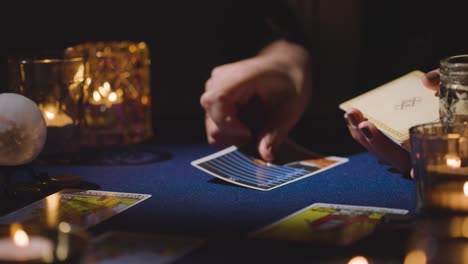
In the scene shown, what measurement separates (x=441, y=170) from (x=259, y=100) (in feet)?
2.48

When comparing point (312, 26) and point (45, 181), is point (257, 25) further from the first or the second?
point (45, 181)

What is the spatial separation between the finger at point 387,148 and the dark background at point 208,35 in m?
0.82

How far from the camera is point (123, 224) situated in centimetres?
96

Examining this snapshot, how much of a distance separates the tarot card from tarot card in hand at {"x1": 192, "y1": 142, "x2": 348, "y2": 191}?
309 mm

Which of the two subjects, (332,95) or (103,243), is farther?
(332,95)

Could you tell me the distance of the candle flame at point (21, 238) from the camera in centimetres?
68

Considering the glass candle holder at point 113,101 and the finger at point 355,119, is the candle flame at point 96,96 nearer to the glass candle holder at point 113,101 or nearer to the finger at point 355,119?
the glass candle holder at point 113,101

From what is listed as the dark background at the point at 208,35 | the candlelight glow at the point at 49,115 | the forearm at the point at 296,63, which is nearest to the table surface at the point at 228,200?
the candlelight glow at the point at 49,115

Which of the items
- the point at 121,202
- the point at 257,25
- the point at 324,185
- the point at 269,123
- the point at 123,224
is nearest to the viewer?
the point at 123,224

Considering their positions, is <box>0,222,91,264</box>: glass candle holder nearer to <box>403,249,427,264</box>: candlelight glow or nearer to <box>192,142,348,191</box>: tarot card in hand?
<box>403,249,427,264</box>: candlelight glow

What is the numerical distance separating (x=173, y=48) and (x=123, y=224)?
1811mm

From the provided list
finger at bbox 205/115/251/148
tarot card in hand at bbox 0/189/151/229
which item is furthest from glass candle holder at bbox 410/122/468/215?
finger at bbox 205/115/251/148

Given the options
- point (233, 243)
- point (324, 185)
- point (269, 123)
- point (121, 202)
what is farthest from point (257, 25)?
point (233, 243)

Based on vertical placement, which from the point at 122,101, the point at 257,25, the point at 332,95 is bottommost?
the point at 332,95
